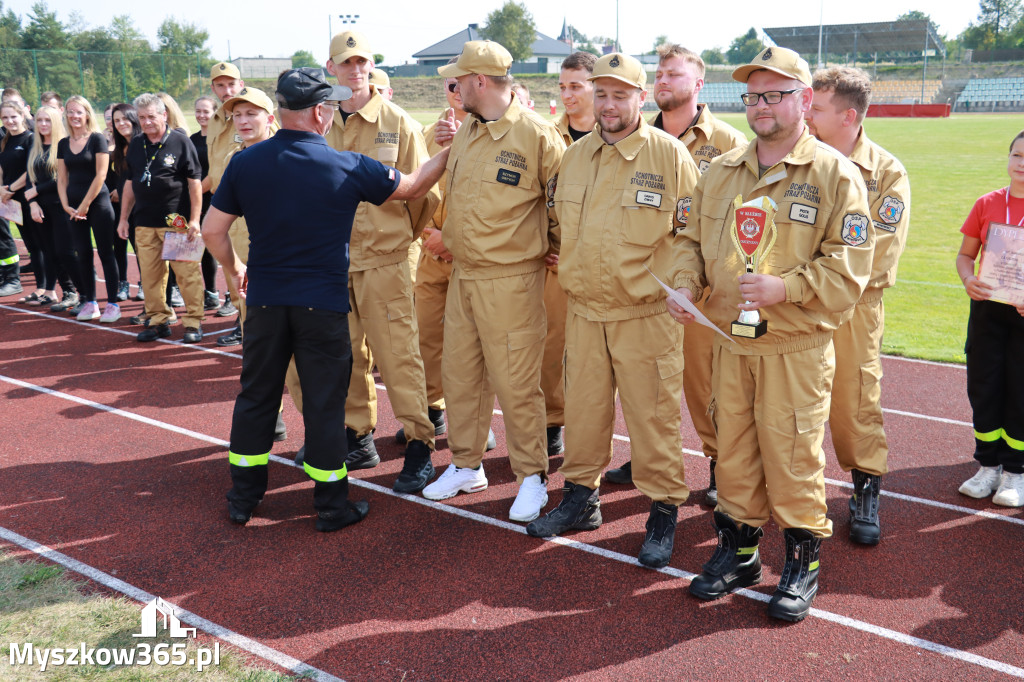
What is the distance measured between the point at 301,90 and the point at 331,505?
7.35 feet

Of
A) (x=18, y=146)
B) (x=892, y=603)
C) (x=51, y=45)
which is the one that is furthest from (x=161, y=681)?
(x=51, y=45)

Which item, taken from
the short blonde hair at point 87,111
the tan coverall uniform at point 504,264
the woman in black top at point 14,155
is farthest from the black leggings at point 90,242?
the tan coverall uniform at point 504,264

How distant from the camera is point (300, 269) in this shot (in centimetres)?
442

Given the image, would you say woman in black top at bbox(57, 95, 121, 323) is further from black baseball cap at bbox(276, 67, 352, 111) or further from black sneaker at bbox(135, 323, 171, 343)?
black baseball cap at bbox(276, 67, 352, 111)

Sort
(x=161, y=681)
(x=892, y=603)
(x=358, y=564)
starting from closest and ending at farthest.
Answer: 1. (x=161, y=681)
2. (x=892, y=603)
3. (x=358, y=564)

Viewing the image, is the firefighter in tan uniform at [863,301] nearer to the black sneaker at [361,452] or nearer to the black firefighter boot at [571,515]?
the black firefighter boot at [571,515]

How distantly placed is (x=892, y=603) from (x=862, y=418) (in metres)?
1.05

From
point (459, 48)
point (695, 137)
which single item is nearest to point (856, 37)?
point (459, 48)

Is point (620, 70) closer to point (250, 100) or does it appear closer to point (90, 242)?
point (250, 100)

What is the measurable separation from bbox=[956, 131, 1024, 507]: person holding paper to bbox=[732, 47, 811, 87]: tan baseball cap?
2095 mm

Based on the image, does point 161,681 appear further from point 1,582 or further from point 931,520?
point 931,520

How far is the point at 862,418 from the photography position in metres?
4.55

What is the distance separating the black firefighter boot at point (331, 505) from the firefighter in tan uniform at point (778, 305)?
6.41ft

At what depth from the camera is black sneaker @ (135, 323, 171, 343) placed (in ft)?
28.5
